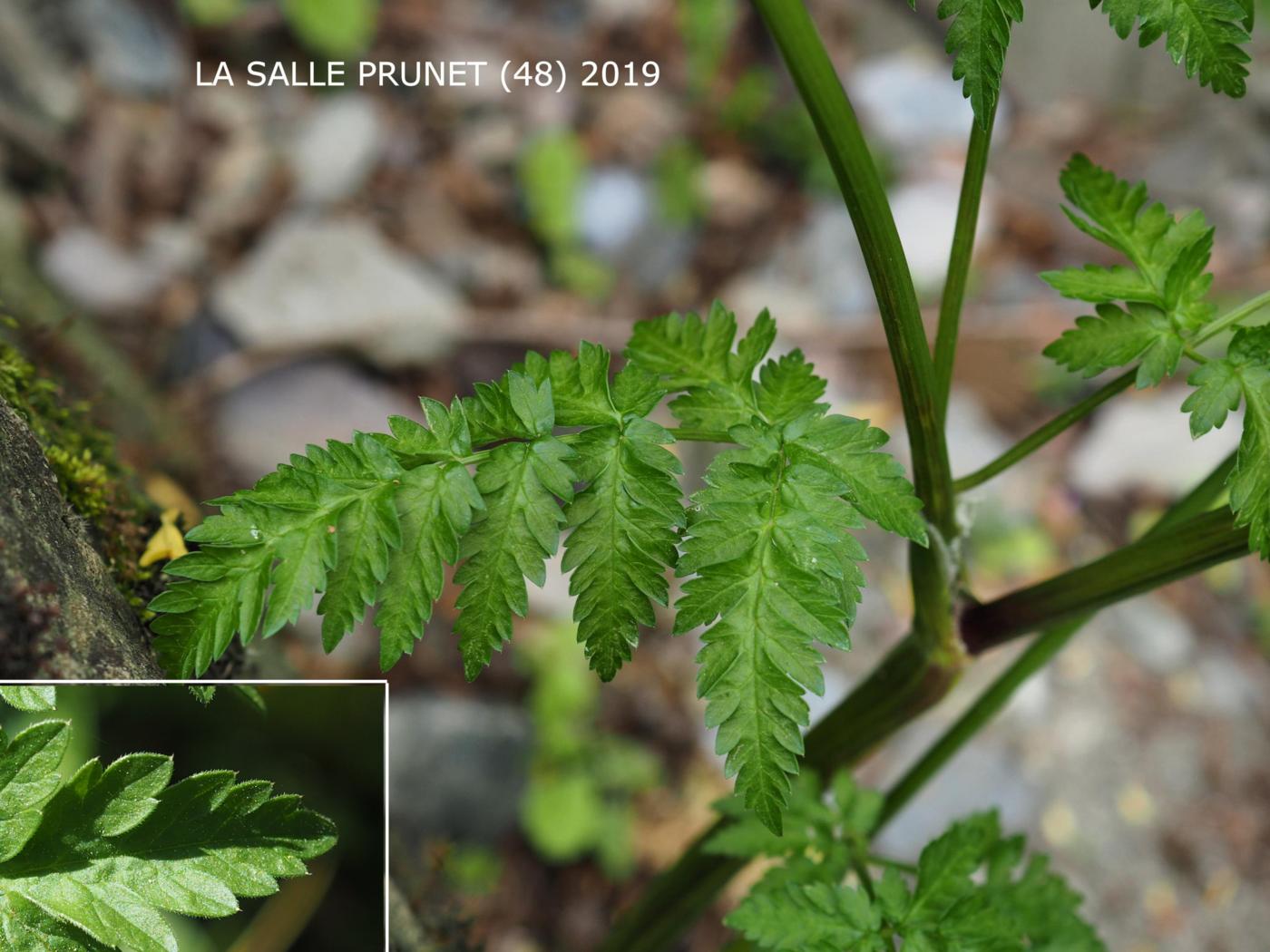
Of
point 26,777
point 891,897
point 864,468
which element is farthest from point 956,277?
point 26,777

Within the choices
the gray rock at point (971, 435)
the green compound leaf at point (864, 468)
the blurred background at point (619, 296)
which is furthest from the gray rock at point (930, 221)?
the green compound leaf at point (864, 468)

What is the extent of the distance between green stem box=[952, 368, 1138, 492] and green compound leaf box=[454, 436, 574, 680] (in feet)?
1.39

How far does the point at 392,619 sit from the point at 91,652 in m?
0.23

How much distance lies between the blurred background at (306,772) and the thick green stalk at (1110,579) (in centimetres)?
66

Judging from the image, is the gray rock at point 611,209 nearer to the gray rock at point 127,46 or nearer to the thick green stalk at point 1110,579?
the gray rock at point 127,46

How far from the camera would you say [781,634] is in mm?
907

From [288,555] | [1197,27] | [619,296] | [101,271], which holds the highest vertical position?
[619,296]

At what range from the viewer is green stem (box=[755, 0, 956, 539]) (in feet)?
3.13

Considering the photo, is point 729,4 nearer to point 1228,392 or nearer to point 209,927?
point 1228,392

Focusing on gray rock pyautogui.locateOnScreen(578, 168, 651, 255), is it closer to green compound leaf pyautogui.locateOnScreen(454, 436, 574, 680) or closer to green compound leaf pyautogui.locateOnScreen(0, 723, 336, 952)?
green compound leaf pyautogui.locateOnScreen(454, 436, 574, 680)

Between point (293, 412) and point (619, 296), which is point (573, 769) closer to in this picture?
point (293, 412)

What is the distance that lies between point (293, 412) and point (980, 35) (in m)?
2.36

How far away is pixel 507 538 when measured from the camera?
0.93m

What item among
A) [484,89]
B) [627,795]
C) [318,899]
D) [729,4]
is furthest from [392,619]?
[729,4]
